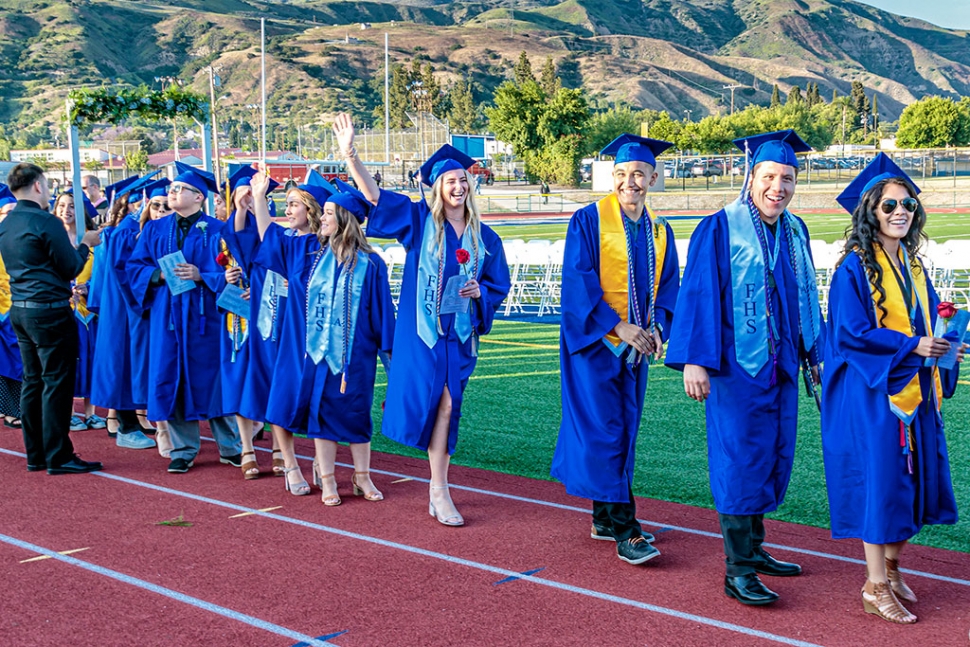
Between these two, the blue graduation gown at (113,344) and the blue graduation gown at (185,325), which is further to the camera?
the blue graduation gown at (113,344)

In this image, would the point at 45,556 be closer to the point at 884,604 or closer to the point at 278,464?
the point at 278,464

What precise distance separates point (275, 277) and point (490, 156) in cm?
8699

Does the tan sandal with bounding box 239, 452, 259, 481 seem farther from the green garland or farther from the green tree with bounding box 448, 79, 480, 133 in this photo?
the green tree with bounding box 448, 79, 480, 133

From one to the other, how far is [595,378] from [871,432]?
139 cm

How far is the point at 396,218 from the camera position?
602 centimetres

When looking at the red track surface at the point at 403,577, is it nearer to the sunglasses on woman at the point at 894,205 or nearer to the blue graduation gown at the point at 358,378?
the blue graduation gown at the point at 358,378

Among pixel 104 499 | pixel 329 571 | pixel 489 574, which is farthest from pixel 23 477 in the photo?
pixel 489 574

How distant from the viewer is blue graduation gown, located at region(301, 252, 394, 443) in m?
6.41

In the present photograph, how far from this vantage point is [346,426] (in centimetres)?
642

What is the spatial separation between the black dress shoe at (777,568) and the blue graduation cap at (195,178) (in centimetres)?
451

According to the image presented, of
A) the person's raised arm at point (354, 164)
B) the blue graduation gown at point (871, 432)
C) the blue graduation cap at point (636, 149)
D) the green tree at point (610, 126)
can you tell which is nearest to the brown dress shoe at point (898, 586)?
the blue graduation gown at point (871, 432)

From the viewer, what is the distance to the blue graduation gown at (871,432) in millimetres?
4293

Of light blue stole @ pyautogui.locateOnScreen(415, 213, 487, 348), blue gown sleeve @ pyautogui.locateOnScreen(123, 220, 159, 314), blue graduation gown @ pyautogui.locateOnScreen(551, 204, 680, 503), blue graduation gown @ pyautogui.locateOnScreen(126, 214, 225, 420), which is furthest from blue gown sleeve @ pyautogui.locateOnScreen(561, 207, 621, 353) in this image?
blue gown sleeve @ pyautogui.locateOnScreen(123, 220, 159, 314)

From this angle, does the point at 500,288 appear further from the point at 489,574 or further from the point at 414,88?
the point at 414,88
